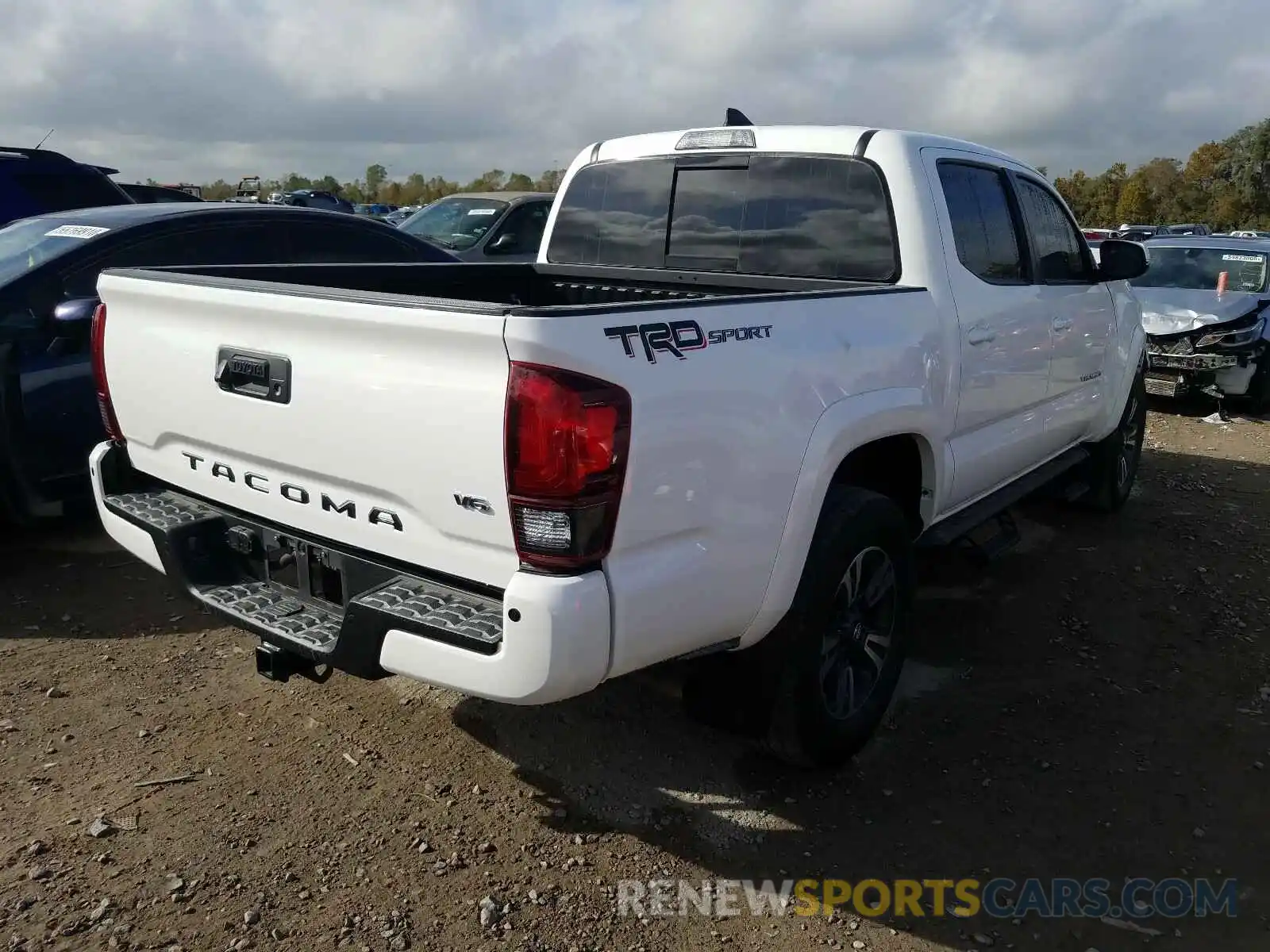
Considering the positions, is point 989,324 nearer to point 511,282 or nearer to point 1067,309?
point 1067,309

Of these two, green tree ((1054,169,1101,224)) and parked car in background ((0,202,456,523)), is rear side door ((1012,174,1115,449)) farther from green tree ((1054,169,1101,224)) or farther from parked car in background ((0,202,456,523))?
green tree ((1054,169,1101,224))

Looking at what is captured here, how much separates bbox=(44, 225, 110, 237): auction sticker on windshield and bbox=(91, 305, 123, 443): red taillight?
2040mm

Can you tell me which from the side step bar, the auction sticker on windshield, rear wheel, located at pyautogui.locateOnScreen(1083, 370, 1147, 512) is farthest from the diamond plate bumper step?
rear wheel, located at pyautogui.locateOnScreen(1083, 370, 1147, 512)

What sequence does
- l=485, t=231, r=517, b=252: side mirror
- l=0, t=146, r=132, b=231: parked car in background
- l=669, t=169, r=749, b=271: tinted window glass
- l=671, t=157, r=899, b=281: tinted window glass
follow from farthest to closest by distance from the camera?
1. l=485, t=231, r=517, b=252: side mirror
2. l=0, t=146, r=132, b=231: parked car in background
3. l=669, t=169, r=749, b=271: tinted window glass
4. l=671, t=157, r=899, b=281: tinted window glass

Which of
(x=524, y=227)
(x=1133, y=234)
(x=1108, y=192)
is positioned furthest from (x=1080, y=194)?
(x=524, y=227)

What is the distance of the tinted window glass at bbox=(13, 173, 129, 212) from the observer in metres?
7.58

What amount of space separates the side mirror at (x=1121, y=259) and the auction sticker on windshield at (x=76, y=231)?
4.89 meters

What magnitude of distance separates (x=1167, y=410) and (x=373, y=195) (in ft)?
252

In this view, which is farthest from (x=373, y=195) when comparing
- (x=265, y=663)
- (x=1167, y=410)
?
(x=265, y=663)

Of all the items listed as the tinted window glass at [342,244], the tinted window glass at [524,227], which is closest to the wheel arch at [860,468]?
the tinted window glass at [342,244]

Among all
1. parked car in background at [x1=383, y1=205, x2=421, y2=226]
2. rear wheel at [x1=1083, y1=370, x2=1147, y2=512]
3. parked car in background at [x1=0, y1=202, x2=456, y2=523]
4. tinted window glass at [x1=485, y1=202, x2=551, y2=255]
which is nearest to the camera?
parked car in background at [x1=0, y1=202, x2=456, y2=523]

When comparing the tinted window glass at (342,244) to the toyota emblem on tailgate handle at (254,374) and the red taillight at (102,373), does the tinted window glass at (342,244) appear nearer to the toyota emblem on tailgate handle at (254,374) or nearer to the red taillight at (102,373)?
the red taillight at (102,373)

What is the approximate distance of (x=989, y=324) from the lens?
3900 mm

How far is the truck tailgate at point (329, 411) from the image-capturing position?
2.30 meters
